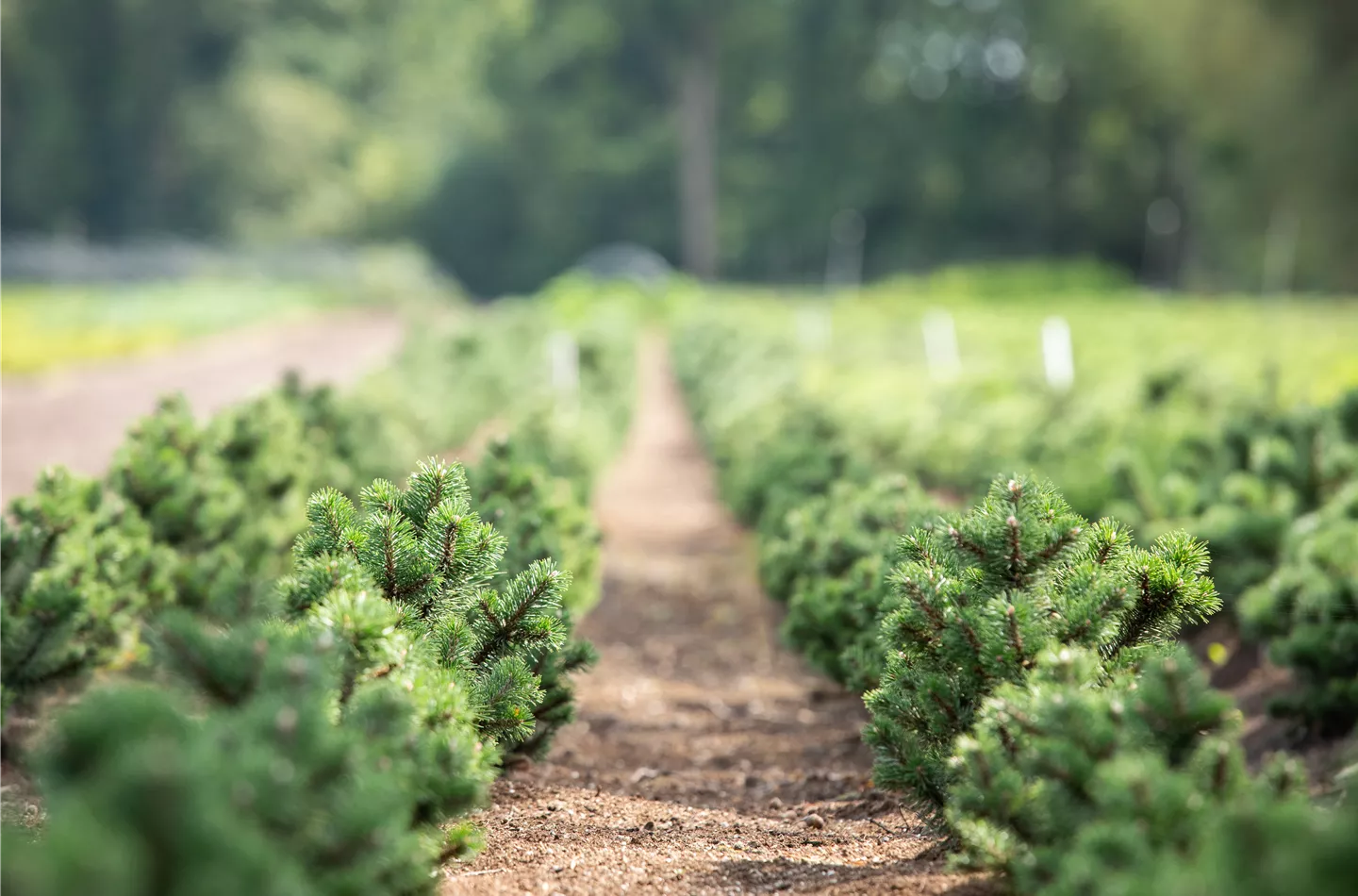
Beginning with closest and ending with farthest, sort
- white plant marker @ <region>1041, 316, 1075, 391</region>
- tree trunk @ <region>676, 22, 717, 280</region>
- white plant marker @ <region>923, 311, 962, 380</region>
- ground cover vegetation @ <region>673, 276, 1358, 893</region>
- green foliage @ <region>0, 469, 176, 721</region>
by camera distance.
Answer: ground cover vegetation @ <region>673, 276, 1358, 893</region>
green foliage @ <region>0, 469, 176, 721</region>
white plant marker @ <region>1041, 316, 1075, 391</region>
white plant marker @ <region>923, 311, 962, 380</region>
tree trunk @ <region>676, 22, 717, 280</region>

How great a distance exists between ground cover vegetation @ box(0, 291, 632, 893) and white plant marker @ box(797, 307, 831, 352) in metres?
14.5

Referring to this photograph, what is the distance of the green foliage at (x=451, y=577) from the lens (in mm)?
2629

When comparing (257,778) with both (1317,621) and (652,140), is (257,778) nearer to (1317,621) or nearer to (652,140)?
(1317,621)

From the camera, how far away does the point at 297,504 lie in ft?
18.9

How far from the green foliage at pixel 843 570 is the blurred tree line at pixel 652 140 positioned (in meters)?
43.4

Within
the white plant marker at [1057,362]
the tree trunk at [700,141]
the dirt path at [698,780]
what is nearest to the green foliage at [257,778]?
the dirt path at [698,780]

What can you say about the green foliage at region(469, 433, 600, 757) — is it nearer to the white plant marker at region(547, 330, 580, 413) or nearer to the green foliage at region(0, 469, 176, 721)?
the green foliage at region(0, 469, 176, 721)

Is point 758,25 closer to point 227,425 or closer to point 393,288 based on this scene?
point 393,288

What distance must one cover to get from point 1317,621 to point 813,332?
17.1 meters

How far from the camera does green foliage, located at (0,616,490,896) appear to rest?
1459mm

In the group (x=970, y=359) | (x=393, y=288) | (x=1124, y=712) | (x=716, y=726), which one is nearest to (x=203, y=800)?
(x=1124, y=712)

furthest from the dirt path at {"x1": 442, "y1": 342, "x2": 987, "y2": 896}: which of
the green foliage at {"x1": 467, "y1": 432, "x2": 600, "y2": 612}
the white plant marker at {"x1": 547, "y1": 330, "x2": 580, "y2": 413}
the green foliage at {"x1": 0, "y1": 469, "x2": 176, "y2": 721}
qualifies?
the white plant marker at {"x1": 547, "y1": 330, "x2": 580, "y2": 413}

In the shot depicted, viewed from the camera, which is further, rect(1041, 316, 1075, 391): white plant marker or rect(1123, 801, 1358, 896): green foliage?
rect(1041, 316, 1075, 391): white plant marker

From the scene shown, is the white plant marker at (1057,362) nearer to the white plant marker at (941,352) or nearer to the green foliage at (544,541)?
the white plant marker at (941,352)
